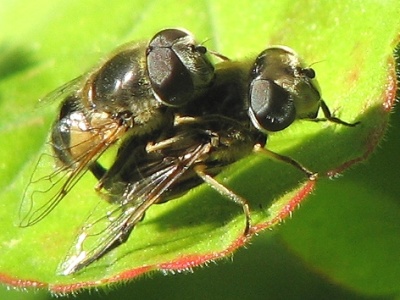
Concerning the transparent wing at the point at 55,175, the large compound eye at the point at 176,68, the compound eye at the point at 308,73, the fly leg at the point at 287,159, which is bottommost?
the fly leg at the point at 287,159

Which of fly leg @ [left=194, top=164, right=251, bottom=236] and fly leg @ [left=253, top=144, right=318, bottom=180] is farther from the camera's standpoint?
fly leg @ [left=194, top=164, right=251, bottom=236]

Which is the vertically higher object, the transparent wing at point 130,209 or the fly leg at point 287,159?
the transparent wing at point 130,209

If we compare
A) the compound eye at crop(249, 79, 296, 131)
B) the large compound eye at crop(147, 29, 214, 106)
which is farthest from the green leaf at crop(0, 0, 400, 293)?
the large compound eye at crop(147, 29, 214, 106)

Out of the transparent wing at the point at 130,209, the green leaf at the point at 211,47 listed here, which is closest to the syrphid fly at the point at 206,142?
the transparent wing at the point at 130,209

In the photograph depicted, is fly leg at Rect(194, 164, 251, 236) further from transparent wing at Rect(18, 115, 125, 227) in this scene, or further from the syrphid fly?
transparent wing at Rect(18, 115, 125, 227)

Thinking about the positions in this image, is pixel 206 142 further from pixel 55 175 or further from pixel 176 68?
pixel 55 175

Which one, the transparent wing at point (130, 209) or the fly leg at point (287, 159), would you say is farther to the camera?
the transparent wing at point (130, 209)

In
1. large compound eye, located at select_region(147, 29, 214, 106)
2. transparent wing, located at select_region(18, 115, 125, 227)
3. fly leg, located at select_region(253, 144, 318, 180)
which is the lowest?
fly leg, located at select_region(253, 144, 318, 180)

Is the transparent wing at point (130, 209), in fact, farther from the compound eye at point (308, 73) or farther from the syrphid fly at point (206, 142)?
the compound eye at point (308, 73)
